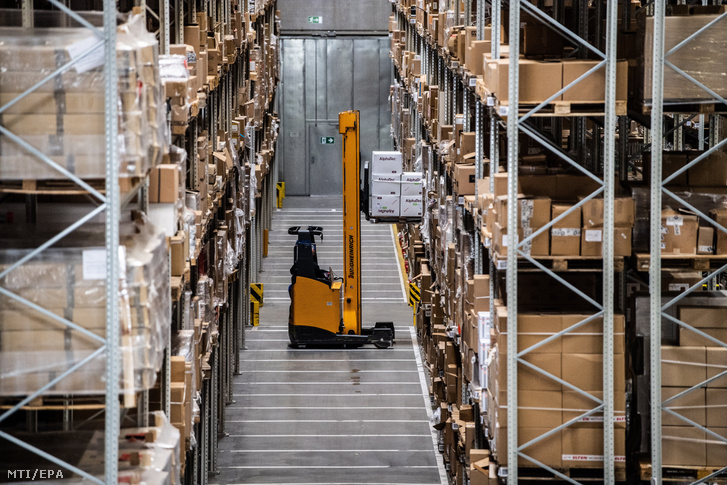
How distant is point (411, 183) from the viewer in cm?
1683

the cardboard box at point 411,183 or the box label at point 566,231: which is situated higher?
the cardboard box at point 411,183

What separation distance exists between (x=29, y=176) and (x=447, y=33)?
796 centimetres

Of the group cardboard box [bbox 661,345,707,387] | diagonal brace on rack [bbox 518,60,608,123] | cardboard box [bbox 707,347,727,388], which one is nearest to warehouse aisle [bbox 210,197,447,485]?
cardboard box [bbox 661,345,707,387]

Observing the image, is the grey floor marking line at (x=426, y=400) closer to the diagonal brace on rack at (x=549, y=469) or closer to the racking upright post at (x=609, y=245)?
the diagonal brace on rack at (x=549, y=469)

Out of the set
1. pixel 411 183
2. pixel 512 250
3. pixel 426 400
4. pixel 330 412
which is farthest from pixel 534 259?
pixel 411 183

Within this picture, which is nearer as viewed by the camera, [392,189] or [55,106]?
[55,106]

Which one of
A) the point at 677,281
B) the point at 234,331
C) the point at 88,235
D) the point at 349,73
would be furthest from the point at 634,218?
the point at 349,73

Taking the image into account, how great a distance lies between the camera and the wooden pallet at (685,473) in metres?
7.72

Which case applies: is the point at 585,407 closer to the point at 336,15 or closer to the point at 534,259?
the point at 534,259

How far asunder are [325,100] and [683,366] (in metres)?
24.2

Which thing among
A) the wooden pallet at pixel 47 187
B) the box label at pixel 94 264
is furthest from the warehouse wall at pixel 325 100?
the box label at pixel 94 264

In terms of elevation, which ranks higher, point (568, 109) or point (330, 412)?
point (568, 109)

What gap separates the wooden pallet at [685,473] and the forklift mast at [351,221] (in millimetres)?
9603

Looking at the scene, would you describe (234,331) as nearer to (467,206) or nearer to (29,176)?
(467,206)
